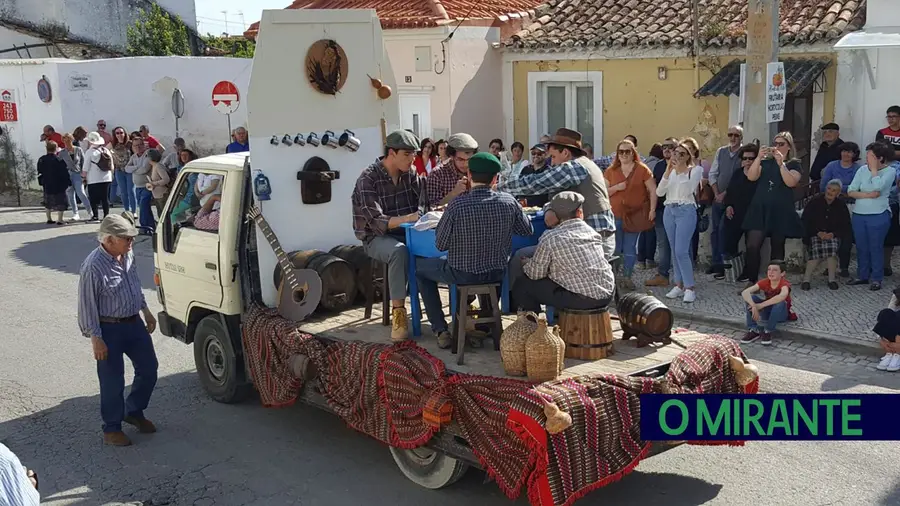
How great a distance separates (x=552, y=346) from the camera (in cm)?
567

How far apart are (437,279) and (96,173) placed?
44.2ft

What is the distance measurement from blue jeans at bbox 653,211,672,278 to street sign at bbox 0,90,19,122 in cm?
1827

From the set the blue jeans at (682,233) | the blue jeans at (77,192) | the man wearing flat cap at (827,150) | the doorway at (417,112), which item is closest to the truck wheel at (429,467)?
the blue jeans at (682,233)

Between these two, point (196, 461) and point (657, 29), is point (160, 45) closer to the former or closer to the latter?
point (657, 29)

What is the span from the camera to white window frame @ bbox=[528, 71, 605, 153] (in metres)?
16.7

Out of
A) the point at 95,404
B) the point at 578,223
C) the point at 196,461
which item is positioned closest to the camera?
the point at 578,223

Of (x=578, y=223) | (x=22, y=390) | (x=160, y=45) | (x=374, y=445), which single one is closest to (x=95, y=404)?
(x=22, y=390)

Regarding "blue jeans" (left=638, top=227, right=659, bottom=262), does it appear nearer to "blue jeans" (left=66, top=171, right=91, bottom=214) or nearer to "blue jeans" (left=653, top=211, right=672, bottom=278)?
"blue jeans" (left=653, top=211, right=672, bottom=278)

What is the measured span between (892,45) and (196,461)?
1002 cm

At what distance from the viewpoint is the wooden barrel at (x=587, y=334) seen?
6277 mm

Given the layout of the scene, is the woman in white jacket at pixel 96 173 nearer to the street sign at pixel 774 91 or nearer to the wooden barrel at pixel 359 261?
the wooden barrel at pixel 359 261

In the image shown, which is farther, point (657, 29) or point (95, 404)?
point (657, 29)

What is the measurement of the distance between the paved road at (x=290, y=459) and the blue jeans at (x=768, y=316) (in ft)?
0.83

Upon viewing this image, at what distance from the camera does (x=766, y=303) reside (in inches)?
376
